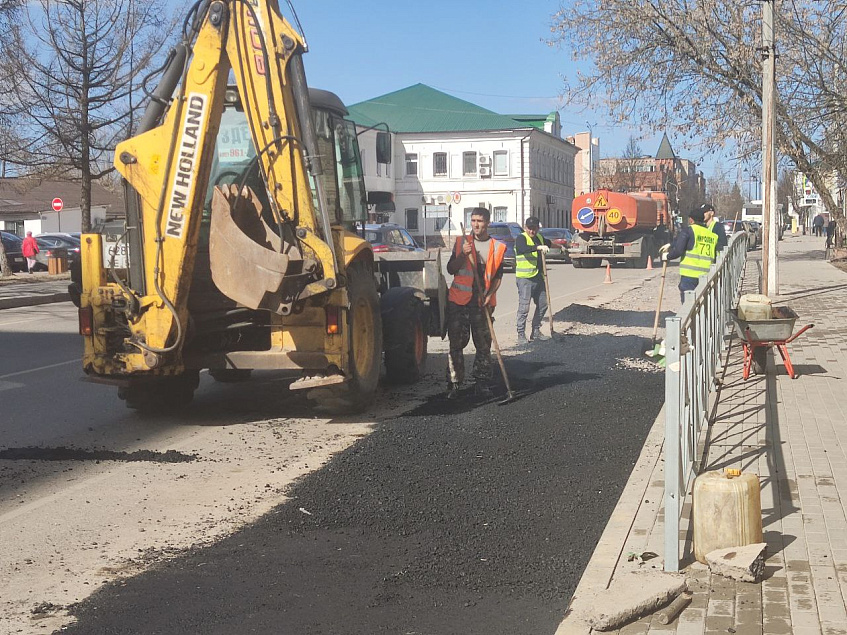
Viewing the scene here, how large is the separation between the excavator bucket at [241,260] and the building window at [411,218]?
59.7 m

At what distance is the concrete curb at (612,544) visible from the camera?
4.12m

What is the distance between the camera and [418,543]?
5332mm

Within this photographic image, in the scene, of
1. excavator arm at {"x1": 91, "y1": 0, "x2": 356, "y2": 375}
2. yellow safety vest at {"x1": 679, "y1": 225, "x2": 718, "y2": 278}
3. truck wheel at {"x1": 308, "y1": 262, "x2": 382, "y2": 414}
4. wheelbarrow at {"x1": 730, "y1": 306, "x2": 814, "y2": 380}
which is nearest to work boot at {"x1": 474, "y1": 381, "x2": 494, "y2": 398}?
Result: truck wheel at {"x1": 308, "y1": 262, "x2": 382, "y2": 414}

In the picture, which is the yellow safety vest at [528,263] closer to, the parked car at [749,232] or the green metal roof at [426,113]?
the parked car at [749,232]

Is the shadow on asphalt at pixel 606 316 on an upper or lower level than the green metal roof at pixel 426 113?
lower

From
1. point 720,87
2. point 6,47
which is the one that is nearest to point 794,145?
point 720,87

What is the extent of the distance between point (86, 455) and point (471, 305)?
3960mm

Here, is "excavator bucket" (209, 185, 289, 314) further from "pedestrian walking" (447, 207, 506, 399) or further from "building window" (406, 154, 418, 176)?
"building window" (406, 154, 418, 176)

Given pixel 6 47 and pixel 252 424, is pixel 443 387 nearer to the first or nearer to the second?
pixel 252 424

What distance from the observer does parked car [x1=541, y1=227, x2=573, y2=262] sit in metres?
39.2

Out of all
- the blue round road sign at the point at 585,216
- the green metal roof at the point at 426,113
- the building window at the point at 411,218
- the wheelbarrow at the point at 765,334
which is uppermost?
the green metal roof at the point at 426,113

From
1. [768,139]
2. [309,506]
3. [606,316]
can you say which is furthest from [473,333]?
[768,139]

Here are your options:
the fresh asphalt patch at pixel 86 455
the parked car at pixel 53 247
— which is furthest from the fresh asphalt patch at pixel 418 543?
the parked car at pixel 53 247

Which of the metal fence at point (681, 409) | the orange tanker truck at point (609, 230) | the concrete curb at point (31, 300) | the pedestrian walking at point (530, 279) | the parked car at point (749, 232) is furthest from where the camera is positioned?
the parked car at point (749, 232)
